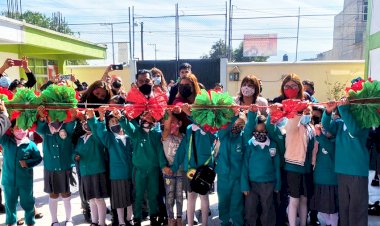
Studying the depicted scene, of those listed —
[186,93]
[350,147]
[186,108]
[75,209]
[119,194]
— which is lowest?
[75,209]

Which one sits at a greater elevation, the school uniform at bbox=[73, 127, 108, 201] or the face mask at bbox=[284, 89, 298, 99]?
the face mask at bbox=[284, 89, 298, 99]

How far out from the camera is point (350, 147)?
3.59 m

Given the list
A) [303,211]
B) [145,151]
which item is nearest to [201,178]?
[145,151]

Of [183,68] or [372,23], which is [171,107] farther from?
[372,23]

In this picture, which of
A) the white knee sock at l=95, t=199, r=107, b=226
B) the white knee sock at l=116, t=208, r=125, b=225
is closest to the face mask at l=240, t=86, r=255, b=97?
the white knee sock at l=116, t=208, r=125, b=225

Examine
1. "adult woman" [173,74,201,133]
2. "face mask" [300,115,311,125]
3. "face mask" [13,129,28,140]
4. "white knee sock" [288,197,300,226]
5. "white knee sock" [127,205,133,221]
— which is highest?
"adult woman" [173,74,201,133]

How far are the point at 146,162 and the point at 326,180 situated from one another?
2.03 m

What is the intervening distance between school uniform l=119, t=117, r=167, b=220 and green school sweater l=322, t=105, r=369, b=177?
192 centimetres

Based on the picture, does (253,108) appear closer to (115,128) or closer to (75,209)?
(115,128)

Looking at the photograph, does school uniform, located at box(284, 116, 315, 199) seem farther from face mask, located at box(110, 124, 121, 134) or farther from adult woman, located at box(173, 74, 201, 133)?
face mask, located at box(110, 124, 121, 134)

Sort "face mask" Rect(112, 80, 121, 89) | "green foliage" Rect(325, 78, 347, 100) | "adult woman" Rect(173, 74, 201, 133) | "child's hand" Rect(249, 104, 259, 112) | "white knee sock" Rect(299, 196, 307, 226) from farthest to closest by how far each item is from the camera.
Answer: "green foliage" Rect(325, 78, 347, 100), "face mask" Rect(112, 80, 121, 89), "adult woman" Rect(173, 74, 201, 133), "white knee sock" Rect(299, 196, 307, 226), "child's hand" Rect(249, 104, 259, 112)

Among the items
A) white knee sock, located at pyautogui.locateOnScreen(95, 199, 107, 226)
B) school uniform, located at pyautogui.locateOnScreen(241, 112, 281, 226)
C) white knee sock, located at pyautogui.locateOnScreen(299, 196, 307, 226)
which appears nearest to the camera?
school uniform, located at pyautogui.locateOnScreen(241, 112, 281, 226)

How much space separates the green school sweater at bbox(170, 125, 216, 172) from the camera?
3.98m

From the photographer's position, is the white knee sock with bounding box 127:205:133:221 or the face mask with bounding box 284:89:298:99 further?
the white knee sock with bounding box 127:205:133:221
